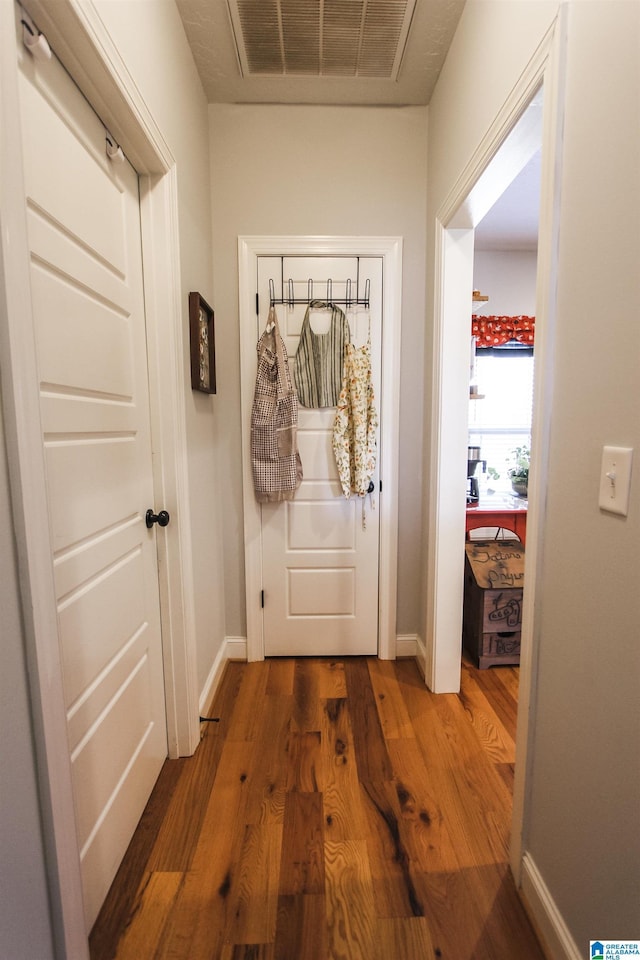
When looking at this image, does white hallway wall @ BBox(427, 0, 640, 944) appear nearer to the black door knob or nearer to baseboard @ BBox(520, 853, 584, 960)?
baseboard @ BBox(520, 853, 584, 960)

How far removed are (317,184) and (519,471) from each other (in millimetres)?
2278

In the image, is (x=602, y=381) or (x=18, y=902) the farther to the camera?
(x=602, y=381)

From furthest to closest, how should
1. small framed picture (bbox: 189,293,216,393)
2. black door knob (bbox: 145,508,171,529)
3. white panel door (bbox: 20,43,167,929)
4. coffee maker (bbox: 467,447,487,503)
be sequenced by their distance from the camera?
coffee maker (bbox: 467,447,487,503) < small framed picture (bbox: 189,293,216,393) < black door knob (bbox: 145,508,171,529) < white panel door (bbox: 20,43,167,929)

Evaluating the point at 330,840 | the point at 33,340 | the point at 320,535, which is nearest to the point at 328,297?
the point at 320,535

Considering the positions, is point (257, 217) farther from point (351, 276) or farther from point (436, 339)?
point (436, 339)

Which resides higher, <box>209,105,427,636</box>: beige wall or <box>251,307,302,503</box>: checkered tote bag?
<box>209,105,427,636</box>: beige wall

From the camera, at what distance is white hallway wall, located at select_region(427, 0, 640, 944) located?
719 millimetres

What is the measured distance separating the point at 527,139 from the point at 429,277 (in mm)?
808

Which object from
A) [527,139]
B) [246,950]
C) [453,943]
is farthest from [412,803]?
[527,139]

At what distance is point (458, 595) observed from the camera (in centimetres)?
191

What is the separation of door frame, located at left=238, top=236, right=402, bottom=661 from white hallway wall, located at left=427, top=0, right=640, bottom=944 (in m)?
0.96

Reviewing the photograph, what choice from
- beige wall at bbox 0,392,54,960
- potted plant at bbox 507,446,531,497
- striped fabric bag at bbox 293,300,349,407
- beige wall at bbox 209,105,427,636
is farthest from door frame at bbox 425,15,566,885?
potted plant at bbox 507,446,531,497

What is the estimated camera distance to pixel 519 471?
9.96 ft

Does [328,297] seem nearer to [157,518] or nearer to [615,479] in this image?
[157,518]
